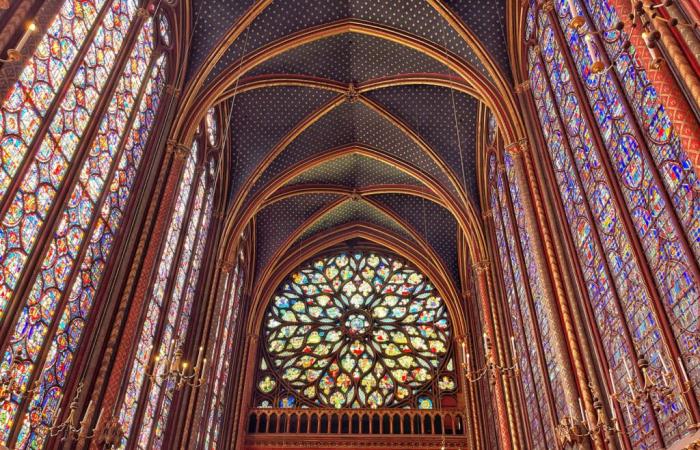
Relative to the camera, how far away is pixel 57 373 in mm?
9281

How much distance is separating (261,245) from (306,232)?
1975 millimetres

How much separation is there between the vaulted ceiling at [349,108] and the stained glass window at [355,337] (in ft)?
5.19

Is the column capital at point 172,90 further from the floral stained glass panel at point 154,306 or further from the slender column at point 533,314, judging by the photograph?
the slender column at point 533,314

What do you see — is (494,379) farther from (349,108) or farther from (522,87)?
(349,108)

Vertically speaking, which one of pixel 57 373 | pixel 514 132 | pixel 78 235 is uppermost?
pixel 514 132

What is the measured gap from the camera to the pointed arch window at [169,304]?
12.1 metres

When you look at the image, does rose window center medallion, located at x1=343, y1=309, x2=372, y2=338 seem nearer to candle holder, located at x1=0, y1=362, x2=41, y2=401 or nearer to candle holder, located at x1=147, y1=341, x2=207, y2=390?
candle holder, located at x1=147, y1=341, x2=207, y2=390

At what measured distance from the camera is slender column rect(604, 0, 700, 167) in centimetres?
624

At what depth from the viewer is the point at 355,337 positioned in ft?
73.7

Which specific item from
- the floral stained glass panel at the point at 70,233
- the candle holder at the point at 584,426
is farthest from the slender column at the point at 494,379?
the floral stained glass panel at the point at 70,233

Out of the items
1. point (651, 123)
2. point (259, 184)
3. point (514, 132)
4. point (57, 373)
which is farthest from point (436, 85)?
point (57, 373)

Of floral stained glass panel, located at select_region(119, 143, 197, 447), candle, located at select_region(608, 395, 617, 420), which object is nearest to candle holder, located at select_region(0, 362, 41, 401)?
floral stained glass panel, located at select_region(119, 143, 197, 447)

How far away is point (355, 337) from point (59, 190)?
14.9 metres

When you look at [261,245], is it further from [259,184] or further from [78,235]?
[78,235]
